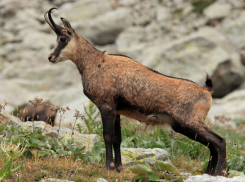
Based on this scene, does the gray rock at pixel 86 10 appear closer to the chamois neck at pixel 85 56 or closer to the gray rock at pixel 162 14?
the gray rock at pixel 162 14

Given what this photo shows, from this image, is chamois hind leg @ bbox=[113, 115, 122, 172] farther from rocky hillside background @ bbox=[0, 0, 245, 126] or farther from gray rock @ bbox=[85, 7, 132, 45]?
gray rock @ bbox=[85, 7, 132, 45]

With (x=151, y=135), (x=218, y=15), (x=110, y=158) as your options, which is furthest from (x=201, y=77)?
(x=110, y=158)

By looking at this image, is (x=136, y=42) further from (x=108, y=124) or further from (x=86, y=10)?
(x=108, y=124)

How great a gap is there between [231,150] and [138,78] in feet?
12.1

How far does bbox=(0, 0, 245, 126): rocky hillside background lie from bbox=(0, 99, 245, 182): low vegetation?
32.3 feet

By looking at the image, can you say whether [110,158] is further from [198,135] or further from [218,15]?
[218,15]

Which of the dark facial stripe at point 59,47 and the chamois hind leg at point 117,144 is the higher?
the dark facial stripe at point 59,47

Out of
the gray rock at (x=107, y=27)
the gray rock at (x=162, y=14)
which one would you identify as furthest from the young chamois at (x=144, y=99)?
the gray rock at (x=107, y=27)

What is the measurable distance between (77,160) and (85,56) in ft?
→ 7.21

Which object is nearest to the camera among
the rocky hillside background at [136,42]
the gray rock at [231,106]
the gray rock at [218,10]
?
the gray rock at [231,106]

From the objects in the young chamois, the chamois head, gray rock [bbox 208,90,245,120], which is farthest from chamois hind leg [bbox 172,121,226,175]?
gray rock [bbox 208,90,245,120]

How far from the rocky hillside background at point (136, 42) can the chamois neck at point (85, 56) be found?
36.2 feet

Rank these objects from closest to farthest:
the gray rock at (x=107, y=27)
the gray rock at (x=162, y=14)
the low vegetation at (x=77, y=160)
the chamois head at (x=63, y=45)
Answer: the low vegetation at (x=77, y=160) → the chamois head at (x=63, y=45) → the gray rock at (x=162, y=14) → the gray rock at (x=107, y=27)

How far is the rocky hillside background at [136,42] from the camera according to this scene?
65.0ft
